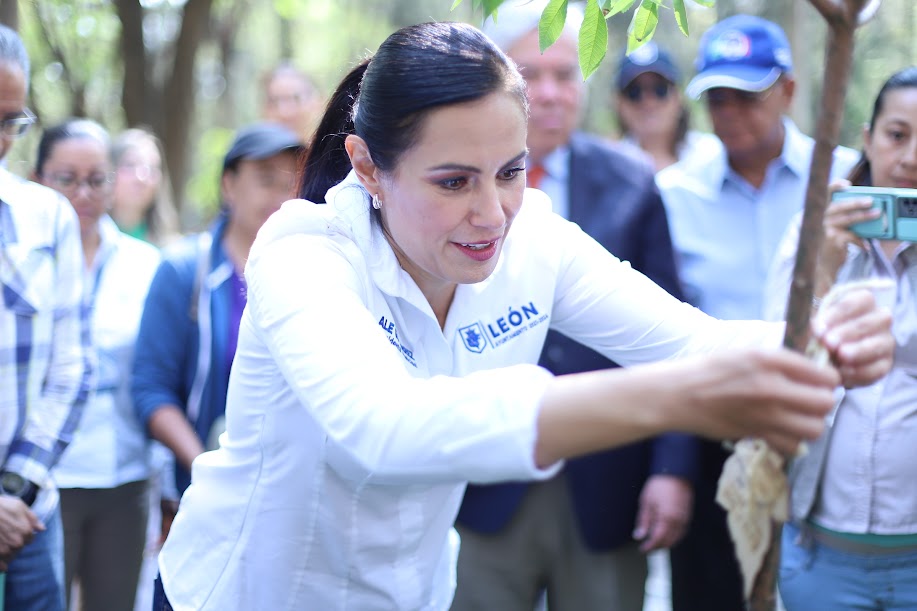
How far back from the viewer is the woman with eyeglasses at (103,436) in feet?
13.1

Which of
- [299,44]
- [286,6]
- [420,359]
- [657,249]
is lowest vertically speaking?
[420,359]

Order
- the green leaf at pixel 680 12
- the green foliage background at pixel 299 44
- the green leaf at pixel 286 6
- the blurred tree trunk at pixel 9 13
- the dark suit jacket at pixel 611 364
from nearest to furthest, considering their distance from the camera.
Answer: the green leaf at pixel 680 12
the dark suit jacket at pixel 611 364
the blurred tree trunk at pixel 9 13
the green foliage background at pixel 299 44
the green leaf at pixel 286 6

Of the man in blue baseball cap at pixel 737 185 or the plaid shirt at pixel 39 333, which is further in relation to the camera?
the man in blue baseball cap at pixel 737 185

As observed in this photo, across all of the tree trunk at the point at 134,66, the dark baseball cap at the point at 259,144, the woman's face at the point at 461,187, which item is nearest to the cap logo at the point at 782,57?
the dark baseball cap at the point at 259,144

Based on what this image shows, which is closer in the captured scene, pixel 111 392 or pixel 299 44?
pixel 111 392

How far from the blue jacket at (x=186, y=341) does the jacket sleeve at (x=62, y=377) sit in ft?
1.28

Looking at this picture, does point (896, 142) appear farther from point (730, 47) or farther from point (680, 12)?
point (680, 12)

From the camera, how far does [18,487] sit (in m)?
3.01

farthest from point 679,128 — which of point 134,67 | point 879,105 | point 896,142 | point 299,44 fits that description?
point 299,44

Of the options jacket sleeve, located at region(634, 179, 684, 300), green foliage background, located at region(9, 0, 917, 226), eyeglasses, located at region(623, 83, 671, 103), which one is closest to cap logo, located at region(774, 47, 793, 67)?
green foliage background, located at region(9, 0, 917, 226)

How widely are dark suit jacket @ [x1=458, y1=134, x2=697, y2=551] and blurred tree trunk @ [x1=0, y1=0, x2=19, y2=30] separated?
216 cm

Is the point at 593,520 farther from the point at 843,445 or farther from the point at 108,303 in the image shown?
the point at 108,303

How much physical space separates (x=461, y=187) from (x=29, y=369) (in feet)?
5.39

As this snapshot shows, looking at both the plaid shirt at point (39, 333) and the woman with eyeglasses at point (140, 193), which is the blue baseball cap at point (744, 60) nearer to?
the plaid shirt at point (39, 333)
